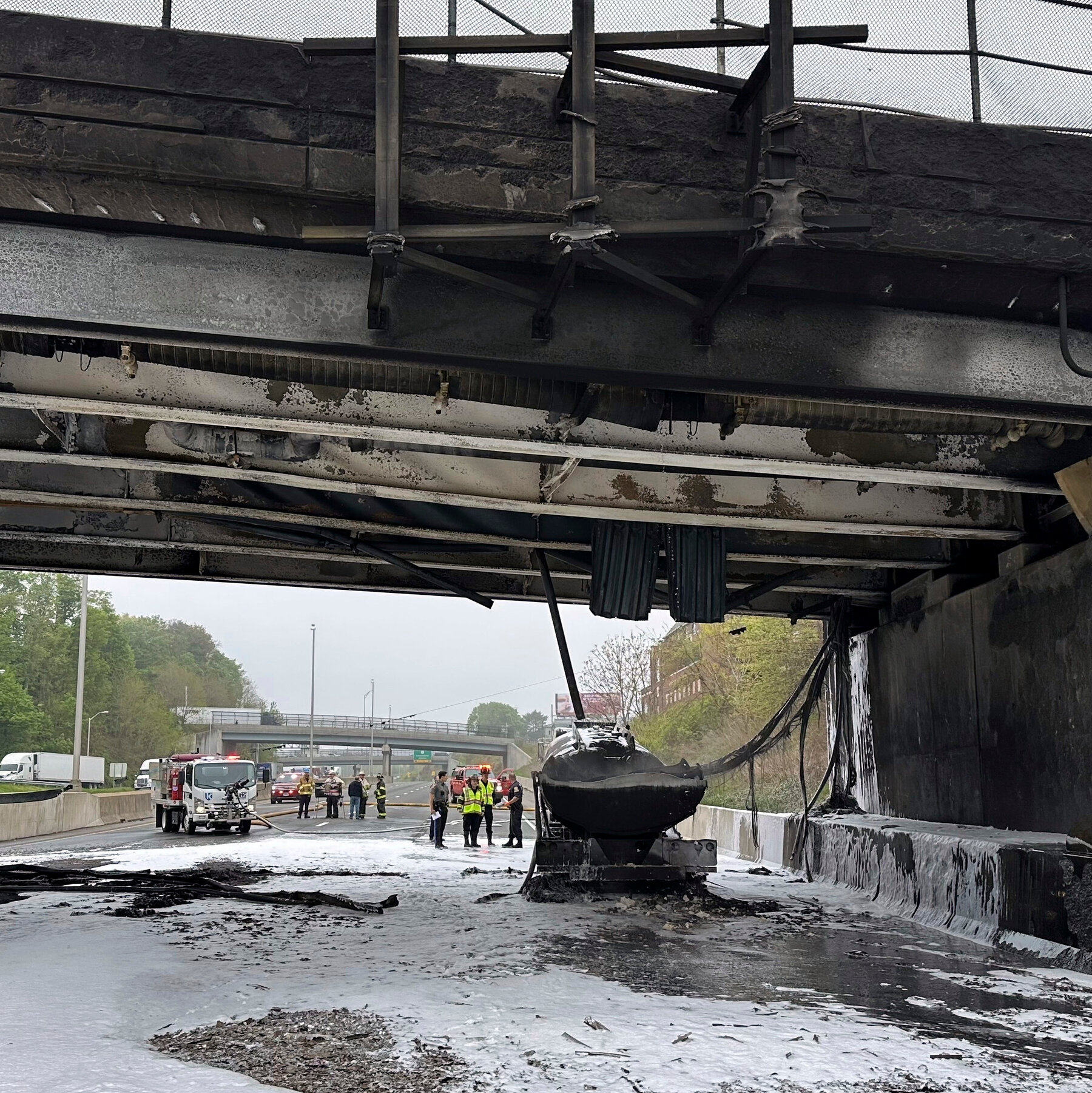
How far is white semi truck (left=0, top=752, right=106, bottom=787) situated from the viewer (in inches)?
2338

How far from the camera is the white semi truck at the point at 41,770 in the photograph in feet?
195

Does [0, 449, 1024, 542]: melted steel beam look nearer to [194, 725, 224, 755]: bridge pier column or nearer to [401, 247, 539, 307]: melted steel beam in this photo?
[401, 247, 539, 307]: melted steel beam

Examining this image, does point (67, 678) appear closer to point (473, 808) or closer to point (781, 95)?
point (473, 808)

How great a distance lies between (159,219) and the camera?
6.57m

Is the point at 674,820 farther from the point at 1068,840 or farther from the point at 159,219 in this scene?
the point at 159,219

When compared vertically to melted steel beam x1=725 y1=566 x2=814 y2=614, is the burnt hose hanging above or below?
above

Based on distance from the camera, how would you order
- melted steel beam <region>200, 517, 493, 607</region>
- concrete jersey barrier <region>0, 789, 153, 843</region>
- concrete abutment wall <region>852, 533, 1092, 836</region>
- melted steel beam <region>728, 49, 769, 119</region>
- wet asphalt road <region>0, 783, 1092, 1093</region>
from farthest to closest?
concrete jersey barrier <region>0, 789, 153, 843</region> < melted steel beam <region>200, 517, 493, 607</region> < concrete abutment wall <region>852, 533, 1092, 836</region> < melted steel beam <region>728, 49, 769, 119</region> < wet asphalt road <region>0, 783, 1092, 1093</region>

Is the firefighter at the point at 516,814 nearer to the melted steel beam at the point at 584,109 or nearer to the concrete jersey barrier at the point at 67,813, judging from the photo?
the concrete jersey barrier at the point at 67,813

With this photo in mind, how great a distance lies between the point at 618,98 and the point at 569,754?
281 inches

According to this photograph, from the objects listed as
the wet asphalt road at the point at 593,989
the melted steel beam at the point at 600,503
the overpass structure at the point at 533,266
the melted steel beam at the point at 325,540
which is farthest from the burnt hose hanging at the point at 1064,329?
the melted steel beam at the point at 325,540

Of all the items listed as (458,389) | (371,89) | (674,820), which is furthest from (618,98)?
(674,820)

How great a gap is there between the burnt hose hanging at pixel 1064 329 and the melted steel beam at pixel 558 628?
5922 mm

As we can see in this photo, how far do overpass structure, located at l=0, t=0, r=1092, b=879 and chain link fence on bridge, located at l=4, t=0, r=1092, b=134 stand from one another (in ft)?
0.30

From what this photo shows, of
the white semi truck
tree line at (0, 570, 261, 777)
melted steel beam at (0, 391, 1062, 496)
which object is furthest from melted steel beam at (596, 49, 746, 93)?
tree line at (0, 570, 261, 777)
